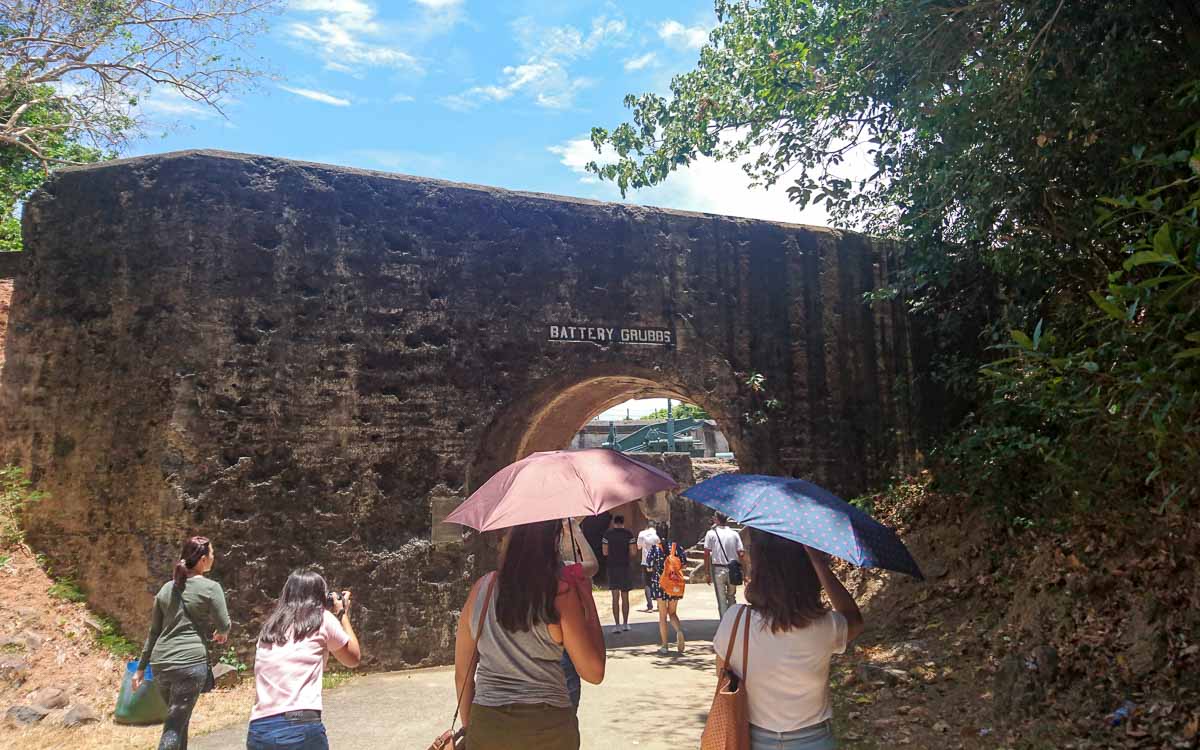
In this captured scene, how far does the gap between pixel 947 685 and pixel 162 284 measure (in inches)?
297

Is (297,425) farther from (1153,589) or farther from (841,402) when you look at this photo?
(1153,589)

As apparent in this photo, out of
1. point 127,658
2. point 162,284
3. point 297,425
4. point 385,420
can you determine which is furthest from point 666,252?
point 127,658

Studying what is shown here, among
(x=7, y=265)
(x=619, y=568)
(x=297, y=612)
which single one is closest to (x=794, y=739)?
(x=297, y=612)

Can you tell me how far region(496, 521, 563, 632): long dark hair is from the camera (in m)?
2.90

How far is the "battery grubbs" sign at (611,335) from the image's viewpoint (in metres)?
9.07

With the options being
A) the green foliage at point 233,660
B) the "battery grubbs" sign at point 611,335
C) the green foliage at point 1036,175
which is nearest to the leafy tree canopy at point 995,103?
the green foliage at point 1036,175

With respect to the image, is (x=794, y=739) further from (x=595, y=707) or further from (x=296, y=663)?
(x=595, y=707)

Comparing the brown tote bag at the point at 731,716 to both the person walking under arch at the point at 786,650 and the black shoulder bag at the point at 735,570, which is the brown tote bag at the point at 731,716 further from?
the black shoulder bag at the point at 735,570

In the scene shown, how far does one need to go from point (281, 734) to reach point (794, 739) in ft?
6.49

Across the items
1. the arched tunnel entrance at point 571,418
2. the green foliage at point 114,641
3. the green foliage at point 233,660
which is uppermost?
the arched tunnel entrance at point 571,418

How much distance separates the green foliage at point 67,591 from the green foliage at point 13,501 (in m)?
0.55

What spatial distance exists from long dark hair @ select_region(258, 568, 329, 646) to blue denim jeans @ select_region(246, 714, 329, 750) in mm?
308

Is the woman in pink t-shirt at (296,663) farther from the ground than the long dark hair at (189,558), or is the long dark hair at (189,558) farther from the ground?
the long dark hair at (189,558)

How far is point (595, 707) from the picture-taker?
643 centimetres
